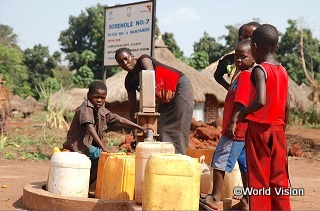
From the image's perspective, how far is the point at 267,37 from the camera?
3502 mm

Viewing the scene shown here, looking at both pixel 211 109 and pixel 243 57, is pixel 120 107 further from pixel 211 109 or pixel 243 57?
pixel 243 57

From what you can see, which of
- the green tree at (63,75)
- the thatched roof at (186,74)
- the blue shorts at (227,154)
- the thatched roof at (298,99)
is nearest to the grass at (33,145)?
the thatched roof at (186,74)

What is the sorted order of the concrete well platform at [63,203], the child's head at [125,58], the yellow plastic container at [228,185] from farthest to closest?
the child's head at [125,58], the yellow plastic container at [228,185], the concrete well platform at [63,203]

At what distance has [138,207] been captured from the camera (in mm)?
3832

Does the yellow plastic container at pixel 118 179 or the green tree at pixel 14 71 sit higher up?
the green tree at pixel 14 71

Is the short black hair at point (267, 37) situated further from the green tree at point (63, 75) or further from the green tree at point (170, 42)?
the green tree at point (63, 75)

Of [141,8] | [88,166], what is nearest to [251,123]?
[88,166]

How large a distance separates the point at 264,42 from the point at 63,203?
2.09m

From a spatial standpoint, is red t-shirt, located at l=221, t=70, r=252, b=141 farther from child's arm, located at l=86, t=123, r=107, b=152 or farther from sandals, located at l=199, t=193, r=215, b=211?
child's arm, located at l=86, t=123, r=107, b=152

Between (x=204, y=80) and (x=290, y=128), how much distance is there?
5739 millimetres

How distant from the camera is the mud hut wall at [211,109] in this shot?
63.9 ft

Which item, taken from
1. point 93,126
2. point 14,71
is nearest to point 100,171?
point 93,126

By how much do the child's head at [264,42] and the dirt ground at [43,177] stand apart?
170 cm

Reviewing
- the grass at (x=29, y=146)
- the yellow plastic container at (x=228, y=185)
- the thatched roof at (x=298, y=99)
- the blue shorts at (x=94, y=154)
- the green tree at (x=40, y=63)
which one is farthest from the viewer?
the green tree at (x=40, y=63)
